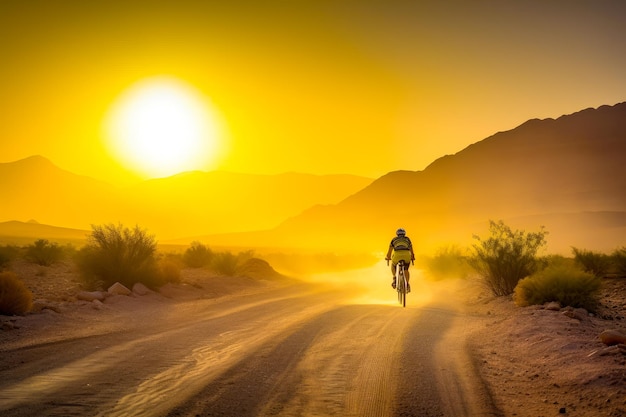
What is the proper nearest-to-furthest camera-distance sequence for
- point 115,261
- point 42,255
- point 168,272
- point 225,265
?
1. point 115,261
2. point 168,272
3. point 225,265
4. point 42,255

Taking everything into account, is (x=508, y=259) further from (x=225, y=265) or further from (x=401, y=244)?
(x=225, y=265)

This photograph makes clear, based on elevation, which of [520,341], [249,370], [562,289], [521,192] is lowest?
[249,370]

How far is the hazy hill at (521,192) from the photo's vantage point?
122062mm

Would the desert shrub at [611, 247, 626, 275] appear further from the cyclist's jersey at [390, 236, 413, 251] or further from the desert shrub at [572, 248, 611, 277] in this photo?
the cyclist's jersey at [390, 236, 413, 251]

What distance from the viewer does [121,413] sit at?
6.16 m

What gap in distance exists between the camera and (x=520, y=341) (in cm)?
1070

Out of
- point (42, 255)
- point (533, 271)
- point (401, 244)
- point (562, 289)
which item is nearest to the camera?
point (562, 289)

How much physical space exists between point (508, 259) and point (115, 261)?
1591 centimetres

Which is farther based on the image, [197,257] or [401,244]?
[197,257]

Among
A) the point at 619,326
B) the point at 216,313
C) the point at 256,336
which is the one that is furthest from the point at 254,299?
the point at 619,326

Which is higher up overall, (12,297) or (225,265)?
(225,265)

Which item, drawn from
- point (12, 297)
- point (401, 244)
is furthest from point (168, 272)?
point (401, 244)

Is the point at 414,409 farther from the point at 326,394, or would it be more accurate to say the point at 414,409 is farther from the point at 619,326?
the point at 619,326

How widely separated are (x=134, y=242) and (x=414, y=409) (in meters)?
17.9
